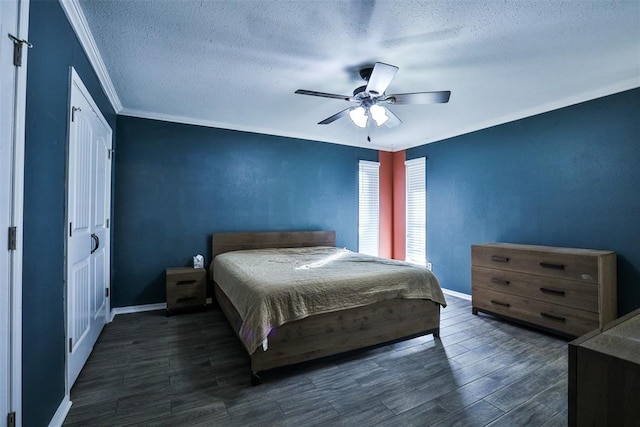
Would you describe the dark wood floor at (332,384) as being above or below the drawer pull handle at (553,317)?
below

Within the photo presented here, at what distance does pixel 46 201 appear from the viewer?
1582 mm

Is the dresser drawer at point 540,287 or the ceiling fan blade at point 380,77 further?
the dresser drawer at point 540,287

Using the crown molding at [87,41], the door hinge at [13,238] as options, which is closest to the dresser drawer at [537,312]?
the door hinge at [13,238]

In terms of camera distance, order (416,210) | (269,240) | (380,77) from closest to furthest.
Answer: (380,77)
(269,240)
(416,210)

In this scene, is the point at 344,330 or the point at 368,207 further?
the point at 368,207

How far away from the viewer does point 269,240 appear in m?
4.44

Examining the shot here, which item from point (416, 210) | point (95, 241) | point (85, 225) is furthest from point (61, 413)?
point (416, 210)

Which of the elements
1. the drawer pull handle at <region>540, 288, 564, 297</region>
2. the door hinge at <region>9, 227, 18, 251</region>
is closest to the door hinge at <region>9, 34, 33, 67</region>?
the door hinge at <region>9, 227, 18, 251</region>

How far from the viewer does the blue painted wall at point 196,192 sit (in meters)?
3.71

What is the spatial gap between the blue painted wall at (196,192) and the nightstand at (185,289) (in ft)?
1.38

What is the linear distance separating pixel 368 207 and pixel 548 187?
2735mm

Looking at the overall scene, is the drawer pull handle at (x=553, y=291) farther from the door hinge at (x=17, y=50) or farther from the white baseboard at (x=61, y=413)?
the door hinge at (x=17, y=50)

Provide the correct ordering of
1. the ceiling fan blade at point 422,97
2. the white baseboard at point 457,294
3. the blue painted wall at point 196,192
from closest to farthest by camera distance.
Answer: the ceiling fan blade at point 422,97 → the blue painted wall at point 196,192 → the white baseboard at point 457,294

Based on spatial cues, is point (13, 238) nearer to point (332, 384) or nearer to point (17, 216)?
point (17, 216)
